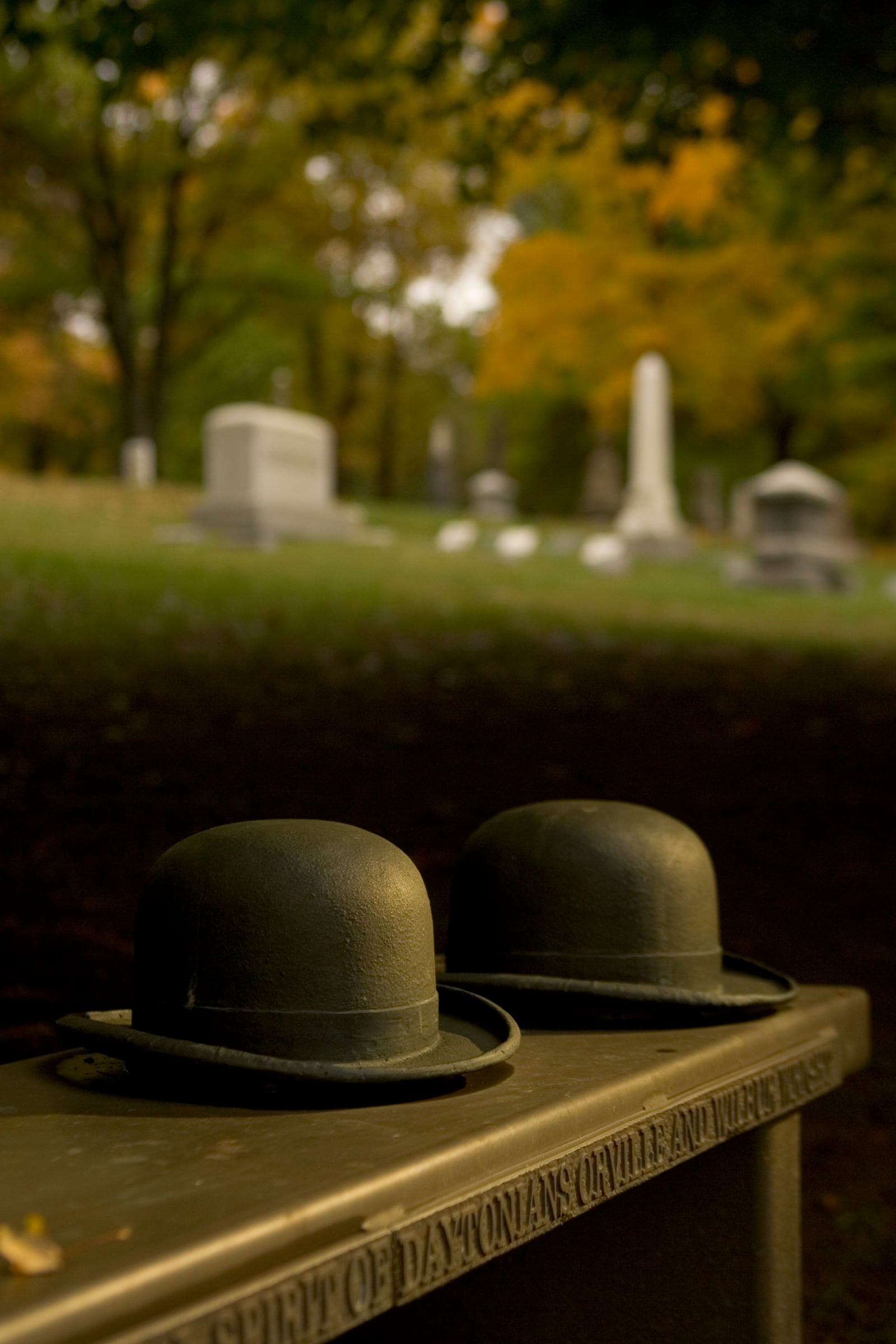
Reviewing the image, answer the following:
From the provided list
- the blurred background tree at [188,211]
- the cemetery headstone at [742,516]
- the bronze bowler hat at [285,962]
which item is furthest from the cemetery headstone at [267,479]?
the bronze bowler hat at [285,962]

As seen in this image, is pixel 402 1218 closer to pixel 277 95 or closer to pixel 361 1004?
pixel 361 1004

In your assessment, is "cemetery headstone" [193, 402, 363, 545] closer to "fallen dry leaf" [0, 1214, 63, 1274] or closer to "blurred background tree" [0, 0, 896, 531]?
"blurred background tree" [0, 0, 896, 531]

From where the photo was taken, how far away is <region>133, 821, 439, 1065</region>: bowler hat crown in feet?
7.13

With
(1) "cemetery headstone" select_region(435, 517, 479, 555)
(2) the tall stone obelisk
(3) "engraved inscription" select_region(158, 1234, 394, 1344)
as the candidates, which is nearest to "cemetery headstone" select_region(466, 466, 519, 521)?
(2) the tall stone obelisk

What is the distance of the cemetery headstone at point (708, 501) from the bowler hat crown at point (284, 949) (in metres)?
39.4

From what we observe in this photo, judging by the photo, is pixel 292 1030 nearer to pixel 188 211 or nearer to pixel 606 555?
pixel 606 555

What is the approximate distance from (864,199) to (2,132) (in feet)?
70.3

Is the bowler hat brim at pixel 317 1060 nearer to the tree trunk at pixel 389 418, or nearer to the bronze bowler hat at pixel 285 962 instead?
the bronze bowler hat at pixel 285 962

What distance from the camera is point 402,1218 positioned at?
187 cm

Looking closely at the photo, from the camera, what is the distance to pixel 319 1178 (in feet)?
6.02

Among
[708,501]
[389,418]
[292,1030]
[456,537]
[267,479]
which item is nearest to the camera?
[292,1030]

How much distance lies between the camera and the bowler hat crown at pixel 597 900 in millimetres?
2742

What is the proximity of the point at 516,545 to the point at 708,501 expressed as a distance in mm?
20612

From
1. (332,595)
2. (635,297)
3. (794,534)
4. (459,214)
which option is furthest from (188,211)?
(332,595)
